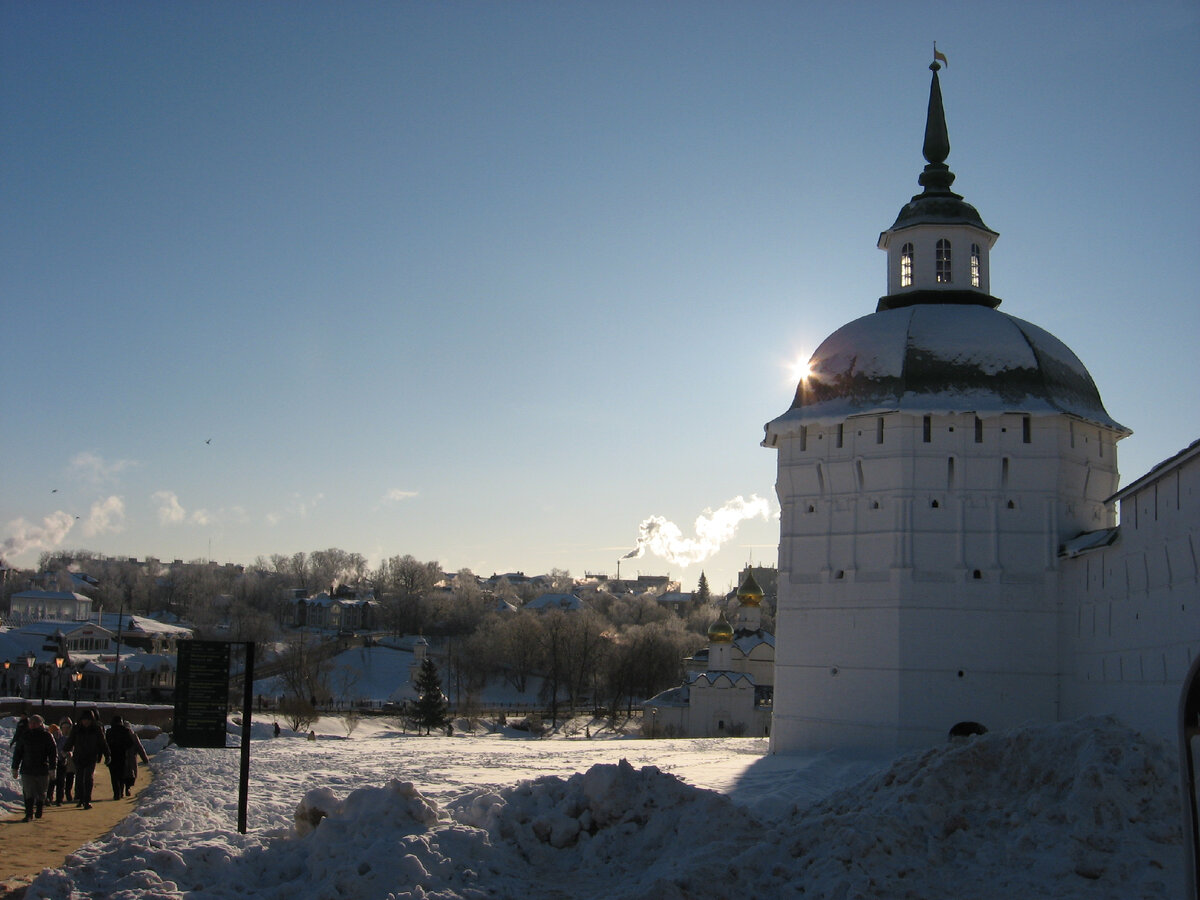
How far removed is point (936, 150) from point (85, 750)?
20548 mm

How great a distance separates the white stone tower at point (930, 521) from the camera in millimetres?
19891

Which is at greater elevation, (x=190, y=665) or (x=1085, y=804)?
(x=190, y=665)

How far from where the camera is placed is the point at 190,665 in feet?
35.6

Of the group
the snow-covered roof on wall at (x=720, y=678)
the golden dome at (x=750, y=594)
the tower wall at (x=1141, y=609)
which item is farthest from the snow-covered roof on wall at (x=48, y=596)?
the tower wall at (x=1141, y=609)

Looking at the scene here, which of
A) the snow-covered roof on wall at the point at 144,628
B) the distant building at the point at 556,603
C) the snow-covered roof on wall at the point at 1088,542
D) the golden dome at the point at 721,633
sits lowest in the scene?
the snow-covered roof on wall at the point at 144,628

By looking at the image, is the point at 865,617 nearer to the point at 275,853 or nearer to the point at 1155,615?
the point at 1155,615

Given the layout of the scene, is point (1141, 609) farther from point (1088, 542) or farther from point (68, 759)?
point (68, 759)

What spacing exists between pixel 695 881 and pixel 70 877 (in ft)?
14.7

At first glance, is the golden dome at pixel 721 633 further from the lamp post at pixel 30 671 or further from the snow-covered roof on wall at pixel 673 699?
the lamp post at pixel 30 671

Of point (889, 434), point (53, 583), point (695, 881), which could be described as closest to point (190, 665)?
point (695, 881)

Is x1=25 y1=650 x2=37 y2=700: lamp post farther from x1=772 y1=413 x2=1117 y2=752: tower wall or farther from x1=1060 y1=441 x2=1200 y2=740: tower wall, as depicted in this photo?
x1=1060 y1=441 x2=1200 y2=740: tower wall

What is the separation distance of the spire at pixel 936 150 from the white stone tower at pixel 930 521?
361 cm

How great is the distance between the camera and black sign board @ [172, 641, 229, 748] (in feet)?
35.2

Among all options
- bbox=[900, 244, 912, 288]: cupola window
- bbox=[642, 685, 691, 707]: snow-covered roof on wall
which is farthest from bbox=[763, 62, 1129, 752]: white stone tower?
bbox=[642, 685, 691, 707]: snow-covered roof on wall
